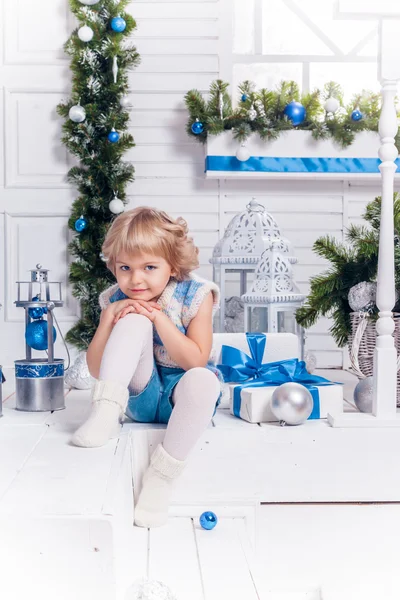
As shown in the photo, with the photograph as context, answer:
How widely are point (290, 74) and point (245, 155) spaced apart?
569 millimetres

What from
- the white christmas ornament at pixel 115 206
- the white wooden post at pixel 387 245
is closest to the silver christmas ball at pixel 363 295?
the white wooden post at pixel 387 245

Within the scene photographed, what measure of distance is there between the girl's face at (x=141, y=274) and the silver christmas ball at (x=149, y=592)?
0.70 metres

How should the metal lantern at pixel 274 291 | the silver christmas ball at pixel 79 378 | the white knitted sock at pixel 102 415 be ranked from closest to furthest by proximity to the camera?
1. the white knitted sock at pixel 102 415
2. the silver christmas ball at pixel 79 378
3. the metal lantern at pixel 274 291

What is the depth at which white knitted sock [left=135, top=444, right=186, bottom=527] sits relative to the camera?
4.54 feet

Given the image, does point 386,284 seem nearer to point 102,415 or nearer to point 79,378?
point 102,415

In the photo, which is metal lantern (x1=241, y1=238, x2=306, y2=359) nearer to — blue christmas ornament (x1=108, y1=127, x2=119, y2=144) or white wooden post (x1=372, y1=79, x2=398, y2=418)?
white wooden post (x1=372, y1=79, x2=398, y2=418)

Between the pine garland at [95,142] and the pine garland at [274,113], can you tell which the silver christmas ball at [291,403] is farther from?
the pine garland at [274,113]

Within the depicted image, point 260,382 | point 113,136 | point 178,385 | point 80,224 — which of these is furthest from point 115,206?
point 178,385

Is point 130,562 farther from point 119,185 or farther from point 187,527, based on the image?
point 119,185

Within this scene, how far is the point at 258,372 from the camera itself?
1.95 meters

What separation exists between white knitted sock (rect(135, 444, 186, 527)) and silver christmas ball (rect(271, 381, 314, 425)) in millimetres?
326

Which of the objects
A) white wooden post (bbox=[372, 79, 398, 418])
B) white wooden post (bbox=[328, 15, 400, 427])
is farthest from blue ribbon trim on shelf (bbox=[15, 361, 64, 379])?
white wooden post (bbox=[372, 79, 398, 418])

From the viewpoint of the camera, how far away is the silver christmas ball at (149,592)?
1039mm

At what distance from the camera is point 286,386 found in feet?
5.39
